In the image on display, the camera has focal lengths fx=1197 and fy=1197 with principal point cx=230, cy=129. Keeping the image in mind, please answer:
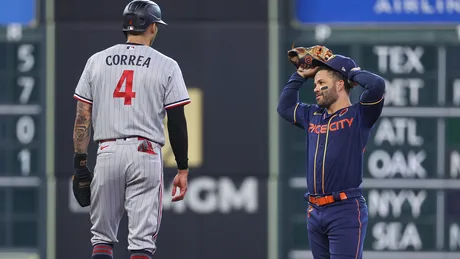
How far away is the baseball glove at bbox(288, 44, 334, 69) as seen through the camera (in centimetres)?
688

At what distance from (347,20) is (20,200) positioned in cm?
317

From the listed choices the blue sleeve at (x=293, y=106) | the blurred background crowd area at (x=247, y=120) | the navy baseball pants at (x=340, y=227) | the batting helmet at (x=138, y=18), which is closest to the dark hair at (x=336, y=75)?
the blue sleeve at (x=293, y=106)

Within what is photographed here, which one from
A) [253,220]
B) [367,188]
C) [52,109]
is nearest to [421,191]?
[367,188]

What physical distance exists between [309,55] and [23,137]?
12.9ft

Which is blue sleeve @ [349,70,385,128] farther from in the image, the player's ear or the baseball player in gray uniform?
the baseball player in gray uniform

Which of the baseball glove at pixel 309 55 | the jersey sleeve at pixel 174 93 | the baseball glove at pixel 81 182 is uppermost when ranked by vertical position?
the baseball glove at pixel 309 55

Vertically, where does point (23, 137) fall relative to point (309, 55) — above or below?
below

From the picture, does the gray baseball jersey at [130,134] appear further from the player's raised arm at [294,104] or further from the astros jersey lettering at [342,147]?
the astros jersey lettering at [342,147]

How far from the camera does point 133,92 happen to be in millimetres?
6867

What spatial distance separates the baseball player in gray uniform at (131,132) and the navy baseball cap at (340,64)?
855mm

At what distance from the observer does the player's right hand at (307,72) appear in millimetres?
6992

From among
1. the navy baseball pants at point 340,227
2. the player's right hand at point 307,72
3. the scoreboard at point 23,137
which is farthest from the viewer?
the scoreboard at point 23,137

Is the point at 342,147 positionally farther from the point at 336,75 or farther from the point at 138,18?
the point at 138,18

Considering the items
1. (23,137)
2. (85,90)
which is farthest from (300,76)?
(23,137)
